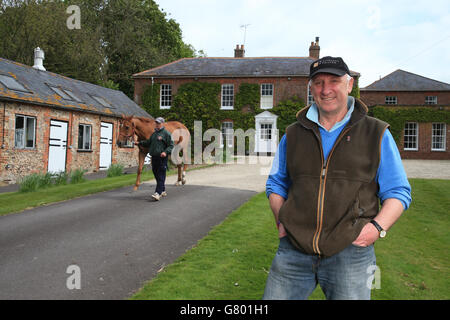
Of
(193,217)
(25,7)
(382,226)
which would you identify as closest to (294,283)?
(382,226)

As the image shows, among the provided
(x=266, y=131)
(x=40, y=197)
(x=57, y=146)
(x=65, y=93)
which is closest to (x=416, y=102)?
(x=266, y=131)

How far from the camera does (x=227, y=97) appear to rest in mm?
31062

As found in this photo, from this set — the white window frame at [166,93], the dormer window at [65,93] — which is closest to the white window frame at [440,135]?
the white window frame at [166,93]

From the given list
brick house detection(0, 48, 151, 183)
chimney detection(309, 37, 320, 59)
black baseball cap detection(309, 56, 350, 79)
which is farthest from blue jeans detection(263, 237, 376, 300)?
chimney detection(309, 37, 320, 59)

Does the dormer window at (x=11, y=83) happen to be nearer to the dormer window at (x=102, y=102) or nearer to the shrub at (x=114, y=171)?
the shrub at (x=114, y=171)

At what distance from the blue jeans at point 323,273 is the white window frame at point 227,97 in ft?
95.2

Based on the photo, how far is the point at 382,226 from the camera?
7.05 feet

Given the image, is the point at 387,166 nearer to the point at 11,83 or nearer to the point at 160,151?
the point at 160,151

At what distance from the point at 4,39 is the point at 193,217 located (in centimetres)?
3055

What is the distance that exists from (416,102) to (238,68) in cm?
1972

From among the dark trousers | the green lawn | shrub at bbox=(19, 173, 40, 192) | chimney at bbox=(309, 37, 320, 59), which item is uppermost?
chimney at bbox=(309, 37, 320, 59)

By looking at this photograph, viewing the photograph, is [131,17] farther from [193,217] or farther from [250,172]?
[193,217]

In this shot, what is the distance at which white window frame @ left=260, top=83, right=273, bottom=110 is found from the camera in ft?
99.6

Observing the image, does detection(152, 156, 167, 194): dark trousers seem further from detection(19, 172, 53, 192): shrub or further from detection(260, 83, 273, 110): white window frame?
detection(260, 83, 273, 110): white window frame
